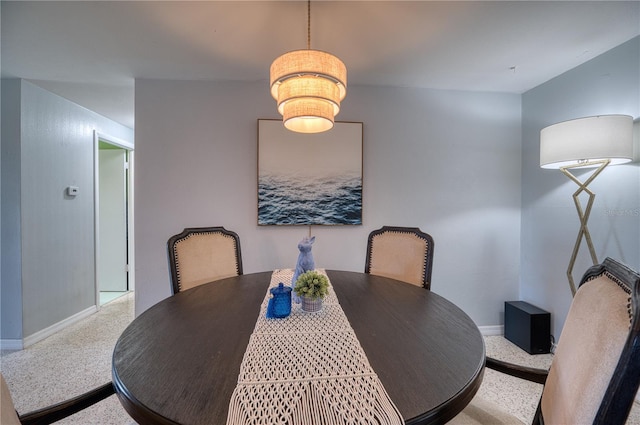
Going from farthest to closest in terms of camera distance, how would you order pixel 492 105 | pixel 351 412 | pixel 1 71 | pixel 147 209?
pixel 492 105 → pixel 147 209 → pixel 1 71 → pixel 351 412

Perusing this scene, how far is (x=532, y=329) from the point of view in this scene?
2.29 metres

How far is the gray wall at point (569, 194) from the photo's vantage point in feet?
6.06

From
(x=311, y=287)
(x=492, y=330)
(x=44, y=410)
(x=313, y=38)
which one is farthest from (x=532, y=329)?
(x=44, y=410)

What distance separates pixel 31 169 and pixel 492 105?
4.40 m

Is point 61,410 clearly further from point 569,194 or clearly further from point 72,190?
point 569,194

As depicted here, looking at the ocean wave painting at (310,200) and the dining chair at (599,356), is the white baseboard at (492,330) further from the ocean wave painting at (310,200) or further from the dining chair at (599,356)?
the dining chair at (599,356)

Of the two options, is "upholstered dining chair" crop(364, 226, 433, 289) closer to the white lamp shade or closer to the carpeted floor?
the carpeted floor

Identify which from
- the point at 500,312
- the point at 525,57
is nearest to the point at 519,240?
the point at 500,312

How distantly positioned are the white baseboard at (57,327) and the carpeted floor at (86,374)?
0.17 feet

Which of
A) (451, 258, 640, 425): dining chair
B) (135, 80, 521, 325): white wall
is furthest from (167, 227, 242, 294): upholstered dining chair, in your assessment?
(451, 258, 640, 425): dining chair

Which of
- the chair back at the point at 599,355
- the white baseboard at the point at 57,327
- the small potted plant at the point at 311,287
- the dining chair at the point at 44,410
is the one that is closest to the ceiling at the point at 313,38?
the small potted plant at the point at 311,287

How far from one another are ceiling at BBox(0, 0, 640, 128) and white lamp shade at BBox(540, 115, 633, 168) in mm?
606

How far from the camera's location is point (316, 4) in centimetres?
152

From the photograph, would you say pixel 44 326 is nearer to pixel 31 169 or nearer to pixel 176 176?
pixel 31 169
